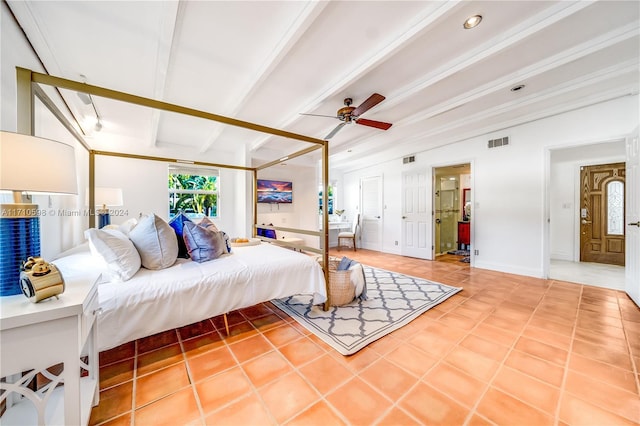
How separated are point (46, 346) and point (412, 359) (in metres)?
1.98

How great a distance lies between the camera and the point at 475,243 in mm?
4449

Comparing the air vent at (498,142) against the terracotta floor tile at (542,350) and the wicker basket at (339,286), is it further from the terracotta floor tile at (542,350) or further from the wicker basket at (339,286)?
the wicker basket at (339,286)

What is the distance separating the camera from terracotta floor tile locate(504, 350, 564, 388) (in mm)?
1523

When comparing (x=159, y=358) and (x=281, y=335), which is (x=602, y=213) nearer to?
(x=281, y=335)

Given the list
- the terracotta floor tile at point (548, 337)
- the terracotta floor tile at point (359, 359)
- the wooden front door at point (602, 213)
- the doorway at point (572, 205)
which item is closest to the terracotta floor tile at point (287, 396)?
the terracotta floor tile at point (359, 359)

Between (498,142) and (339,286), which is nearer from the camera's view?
(339,286)

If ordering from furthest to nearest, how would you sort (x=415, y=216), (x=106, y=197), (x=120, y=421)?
(x=415, y=216) → (x=106, y=197) → (x=120, y=421)

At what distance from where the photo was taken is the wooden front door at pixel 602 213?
174 inches

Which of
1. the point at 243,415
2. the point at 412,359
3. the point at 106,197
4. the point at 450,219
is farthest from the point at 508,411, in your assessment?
the point at 450,219

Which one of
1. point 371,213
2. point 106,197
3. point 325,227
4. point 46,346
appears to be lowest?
point 46,346

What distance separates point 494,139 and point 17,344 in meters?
5.67

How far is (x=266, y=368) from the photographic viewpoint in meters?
1.62

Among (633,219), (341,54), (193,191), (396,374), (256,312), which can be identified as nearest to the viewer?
(396,374)

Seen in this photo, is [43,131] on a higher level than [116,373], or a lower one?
higher
